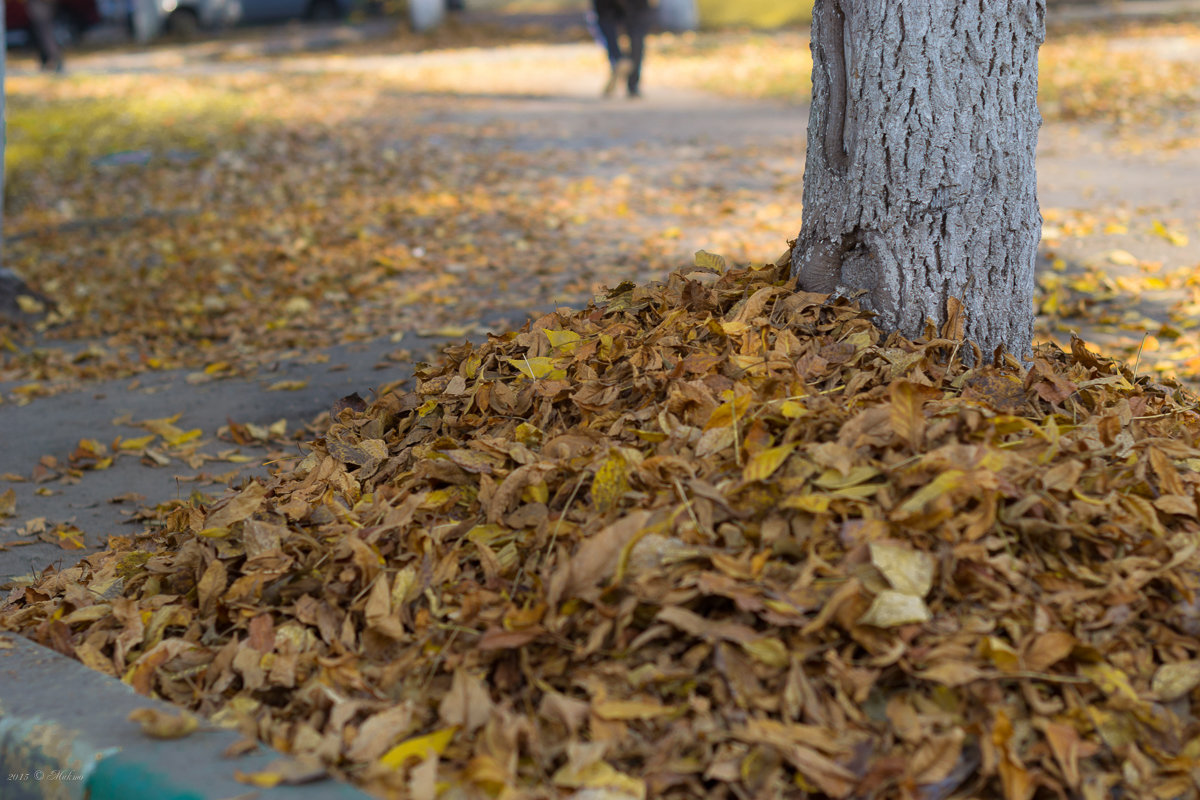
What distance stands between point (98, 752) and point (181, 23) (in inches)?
1096

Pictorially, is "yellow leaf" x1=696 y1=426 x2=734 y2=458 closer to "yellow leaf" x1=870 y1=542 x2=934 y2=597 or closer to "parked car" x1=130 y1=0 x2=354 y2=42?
"yellow leaf" x1=870 y1=542 x2=934 y2=597

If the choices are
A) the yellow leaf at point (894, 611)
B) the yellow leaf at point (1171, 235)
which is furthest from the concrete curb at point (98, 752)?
the yellow leaf at point (1171, 235)

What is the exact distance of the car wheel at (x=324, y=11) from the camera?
2702cm

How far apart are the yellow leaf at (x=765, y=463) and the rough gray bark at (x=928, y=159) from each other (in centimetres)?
90

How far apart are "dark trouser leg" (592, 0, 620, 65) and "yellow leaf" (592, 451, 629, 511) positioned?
1085cm

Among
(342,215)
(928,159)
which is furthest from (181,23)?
(928,159)

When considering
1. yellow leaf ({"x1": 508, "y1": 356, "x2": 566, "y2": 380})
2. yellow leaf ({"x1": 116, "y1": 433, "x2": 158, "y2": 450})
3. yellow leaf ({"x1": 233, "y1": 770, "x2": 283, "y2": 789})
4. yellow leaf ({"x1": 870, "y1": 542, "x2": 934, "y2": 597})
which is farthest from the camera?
yellow leaf ({"x1": 116, "y1": 433, "x2": 158, "y2": 450})

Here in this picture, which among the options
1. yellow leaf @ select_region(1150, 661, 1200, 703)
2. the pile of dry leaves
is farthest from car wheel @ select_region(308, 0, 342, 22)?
yellow leaf @ select_region(1150, 661, 1200, 703)

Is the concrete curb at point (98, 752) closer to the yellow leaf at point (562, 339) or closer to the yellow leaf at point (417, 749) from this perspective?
the yellow leaf at point (417, 749)

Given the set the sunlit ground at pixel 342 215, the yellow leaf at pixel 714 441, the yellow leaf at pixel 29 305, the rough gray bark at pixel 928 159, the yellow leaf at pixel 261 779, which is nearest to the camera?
the yellow leaf at pixel 261 779

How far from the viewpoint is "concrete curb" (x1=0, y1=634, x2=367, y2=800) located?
5.98ft

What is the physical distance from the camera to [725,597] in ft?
6.82

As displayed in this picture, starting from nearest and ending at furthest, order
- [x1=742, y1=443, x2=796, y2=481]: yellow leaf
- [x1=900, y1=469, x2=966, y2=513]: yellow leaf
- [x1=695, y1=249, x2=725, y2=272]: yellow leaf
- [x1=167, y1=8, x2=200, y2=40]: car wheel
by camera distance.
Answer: [x1=900, y1=469, x2=966, y2=513]: yellow leaf → [x1=742, y1=443, x2=796, y2=481]: yellow leaf → [x1=695, y1=249, x2=725, y2=272]: yellow leaf → [x1=167, y1=8, x2=200, y2=40]: car wheel

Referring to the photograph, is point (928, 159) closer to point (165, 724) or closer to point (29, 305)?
point (165, 724)
